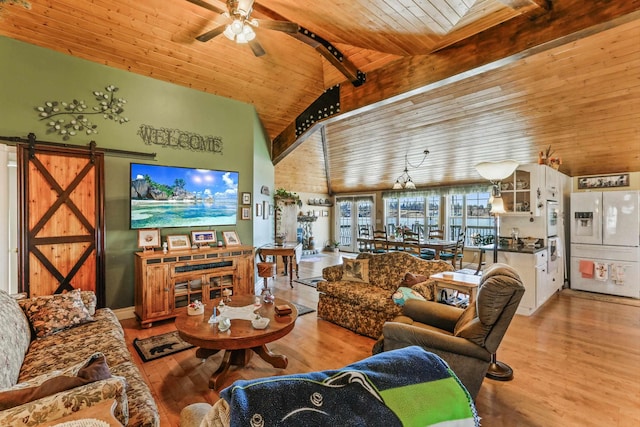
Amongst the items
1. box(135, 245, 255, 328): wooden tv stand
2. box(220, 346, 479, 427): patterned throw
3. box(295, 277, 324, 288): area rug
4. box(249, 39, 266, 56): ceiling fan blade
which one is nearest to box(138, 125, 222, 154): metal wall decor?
box(135, 245, 255, 328): wooden tv stand

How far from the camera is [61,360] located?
6.70ft

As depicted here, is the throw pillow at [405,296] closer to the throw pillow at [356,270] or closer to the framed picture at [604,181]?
the throw pillow at [356,270]

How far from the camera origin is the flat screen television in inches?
162

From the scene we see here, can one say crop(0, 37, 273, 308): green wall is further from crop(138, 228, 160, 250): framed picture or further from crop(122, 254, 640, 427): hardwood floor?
crop(122, 254, 640, 427): hardwood floor

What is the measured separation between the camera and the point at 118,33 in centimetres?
358

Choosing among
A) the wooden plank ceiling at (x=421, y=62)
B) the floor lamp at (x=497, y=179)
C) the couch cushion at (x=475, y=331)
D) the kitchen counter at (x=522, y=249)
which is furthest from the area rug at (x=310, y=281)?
the couch cushion at (x=475, y=331)

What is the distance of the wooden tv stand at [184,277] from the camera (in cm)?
377

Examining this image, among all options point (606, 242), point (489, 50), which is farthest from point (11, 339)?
point (606, 242)

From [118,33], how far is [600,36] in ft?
18.5

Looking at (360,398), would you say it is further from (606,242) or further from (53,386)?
(606,242)

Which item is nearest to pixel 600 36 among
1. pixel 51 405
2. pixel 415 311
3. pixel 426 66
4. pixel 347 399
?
pixel 426 66

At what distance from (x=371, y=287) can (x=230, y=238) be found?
2398 mm

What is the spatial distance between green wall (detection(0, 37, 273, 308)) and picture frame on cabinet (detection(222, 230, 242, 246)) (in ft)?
0.58

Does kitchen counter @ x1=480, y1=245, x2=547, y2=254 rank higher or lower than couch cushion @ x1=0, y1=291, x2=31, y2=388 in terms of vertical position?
higher
